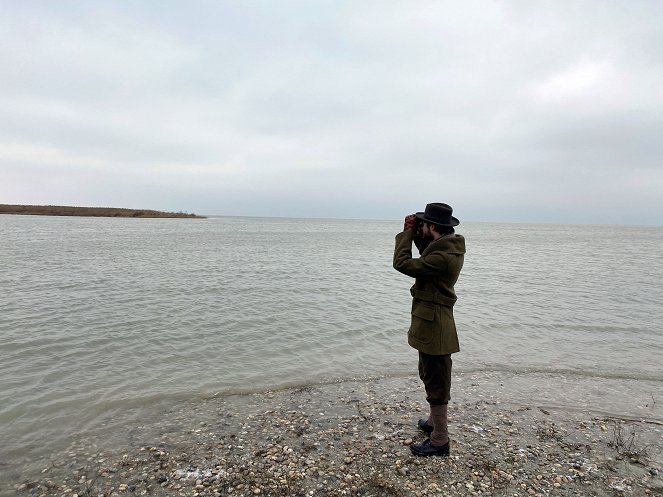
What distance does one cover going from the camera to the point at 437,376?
18.4 ft

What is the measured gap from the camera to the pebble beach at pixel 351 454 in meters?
5.21

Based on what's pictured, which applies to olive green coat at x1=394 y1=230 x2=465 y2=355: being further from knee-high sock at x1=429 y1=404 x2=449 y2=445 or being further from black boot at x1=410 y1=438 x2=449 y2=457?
black boot at x1=410 y1=438 x2=449 y2=457

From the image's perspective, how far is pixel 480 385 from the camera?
9.22 metres

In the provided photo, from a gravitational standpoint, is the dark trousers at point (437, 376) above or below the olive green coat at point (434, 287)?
below

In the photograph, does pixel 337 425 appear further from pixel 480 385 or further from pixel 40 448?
pixel 40 448

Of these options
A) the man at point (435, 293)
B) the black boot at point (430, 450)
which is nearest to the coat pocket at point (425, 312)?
the man at point (435, 293)

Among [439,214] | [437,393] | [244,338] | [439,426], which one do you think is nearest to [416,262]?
[439,214]

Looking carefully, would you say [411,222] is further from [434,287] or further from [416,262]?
[434,287]

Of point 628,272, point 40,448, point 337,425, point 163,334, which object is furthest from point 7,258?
point 628,272

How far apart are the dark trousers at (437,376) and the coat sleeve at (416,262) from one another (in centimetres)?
116

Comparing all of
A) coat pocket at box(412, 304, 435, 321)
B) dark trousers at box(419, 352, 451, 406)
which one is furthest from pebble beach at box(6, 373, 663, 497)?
coat pocket at box(412, 304, 435, 321)

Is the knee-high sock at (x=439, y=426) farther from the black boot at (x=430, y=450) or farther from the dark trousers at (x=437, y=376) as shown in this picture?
the dark trousers at (x=437, y=376)

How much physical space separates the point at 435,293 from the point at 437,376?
114 centimetres

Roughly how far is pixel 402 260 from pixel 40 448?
20.4 ft
